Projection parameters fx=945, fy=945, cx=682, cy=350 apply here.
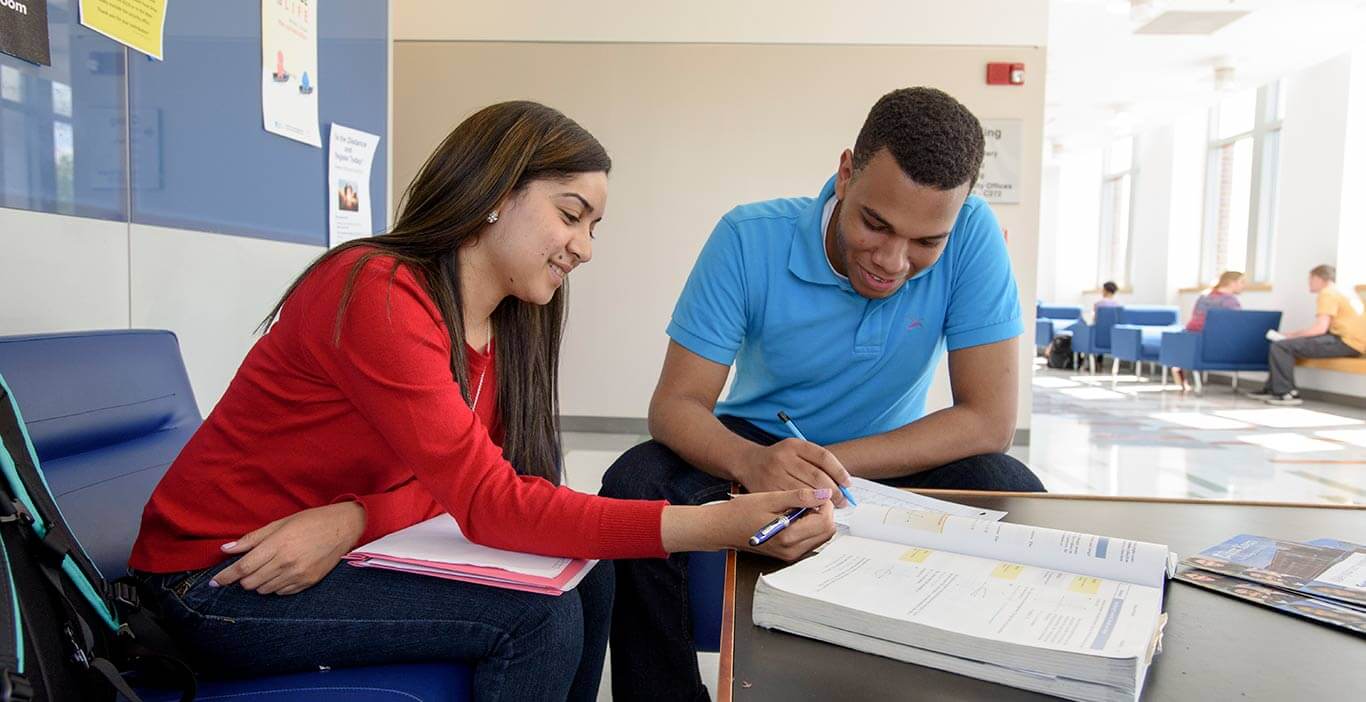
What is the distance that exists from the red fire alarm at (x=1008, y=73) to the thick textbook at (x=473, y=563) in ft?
14.2

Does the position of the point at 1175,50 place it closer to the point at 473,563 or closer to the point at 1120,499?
the point at 1120,499

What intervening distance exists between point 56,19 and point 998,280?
1.55m

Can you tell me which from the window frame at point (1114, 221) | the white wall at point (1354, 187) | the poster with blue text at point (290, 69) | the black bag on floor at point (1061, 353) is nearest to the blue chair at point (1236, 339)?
the white wall at point (1354, 187)

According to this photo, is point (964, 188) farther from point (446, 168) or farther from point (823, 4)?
point (823, 4)

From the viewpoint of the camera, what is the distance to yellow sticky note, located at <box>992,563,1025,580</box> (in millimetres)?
859

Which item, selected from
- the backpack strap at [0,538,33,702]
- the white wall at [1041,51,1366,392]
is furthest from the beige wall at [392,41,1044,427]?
the white wall at [1041,51,1366,392]

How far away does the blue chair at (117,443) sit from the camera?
3.16 feet

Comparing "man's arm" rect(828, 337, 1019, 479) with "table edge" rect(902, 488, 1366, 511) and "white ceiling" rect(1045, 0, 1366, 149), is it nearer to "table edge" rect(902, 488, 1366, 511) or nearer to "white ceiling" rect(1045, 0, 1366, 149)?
"table edge" rect(902, 488, 1366, 511)

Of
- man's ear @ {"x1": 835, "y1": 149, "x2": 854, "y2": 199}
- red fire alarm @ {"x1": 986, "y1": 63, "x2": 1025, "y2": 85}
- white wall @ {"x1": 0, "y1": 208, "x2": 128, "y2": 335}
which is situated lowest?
white wall @ {"x1": 0, "y1": 208, "x2": 128, "y2": 335}

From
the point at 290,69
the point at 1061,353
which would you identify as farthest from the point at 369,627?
the point at 1061,353

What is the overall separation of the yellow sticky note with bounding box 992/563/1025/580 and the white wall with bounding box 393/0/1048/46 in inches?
172

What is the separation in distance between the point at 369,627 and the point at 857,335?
3.21ft

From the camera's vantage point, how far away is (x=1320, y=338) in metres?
7.51

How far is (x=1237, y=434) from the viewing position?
5.70 meters
